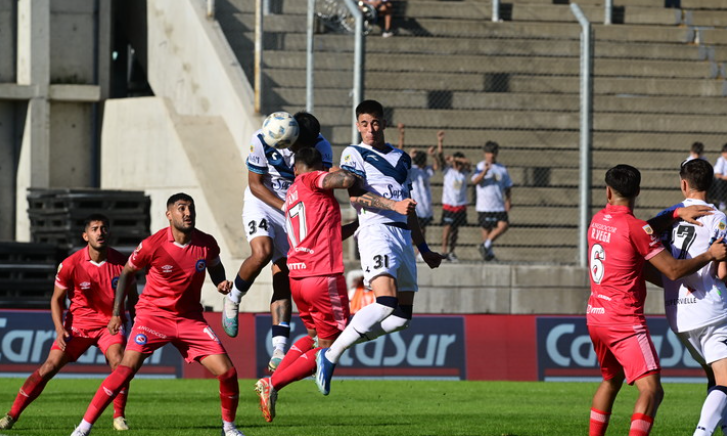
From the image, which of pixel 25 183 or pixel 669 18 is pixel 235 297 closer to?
pixel 25 183

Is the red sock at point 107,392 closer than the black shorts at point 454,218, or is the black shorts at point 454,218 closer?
the red sock at point 107,392

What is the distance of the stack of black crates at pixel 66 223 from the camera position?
21891mm

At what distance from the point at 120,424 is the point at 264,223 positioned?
2315 millimetres

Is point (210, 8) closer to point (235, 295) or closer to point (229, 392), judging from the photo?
point (235, 295)

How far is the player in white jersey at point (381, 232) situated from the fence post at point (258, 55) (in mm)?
11190

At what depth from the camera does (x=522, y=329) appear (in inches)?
760

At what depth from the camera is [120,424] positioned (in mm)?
12344

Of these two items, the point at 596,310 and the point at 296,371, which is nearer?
the point at 596,310

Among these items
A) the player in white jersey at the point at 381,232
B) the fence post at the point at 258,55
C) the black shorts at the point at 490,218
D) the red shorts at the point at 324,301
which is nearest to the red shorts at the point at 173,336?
the red shorts at the point at 324,301

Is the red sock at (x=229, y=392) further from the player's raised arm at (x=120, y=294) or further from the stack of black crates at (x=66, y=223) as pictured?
the stack of black crates at (x=66, y=223)

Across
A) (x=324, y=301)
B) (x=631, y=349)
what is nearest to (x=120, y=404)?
(x=324, y=301)

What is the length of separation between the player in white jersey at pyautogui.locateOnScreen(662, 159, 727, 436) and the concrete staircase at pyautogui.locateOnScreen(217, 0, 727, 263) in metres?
12.2

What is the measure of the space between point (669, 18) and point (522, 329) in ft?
33.8

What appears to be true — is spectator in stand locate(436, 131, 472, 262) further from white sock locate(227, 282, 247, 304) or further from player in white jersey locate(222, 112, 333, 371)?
white sock locate(227, 282, 247, 304)
